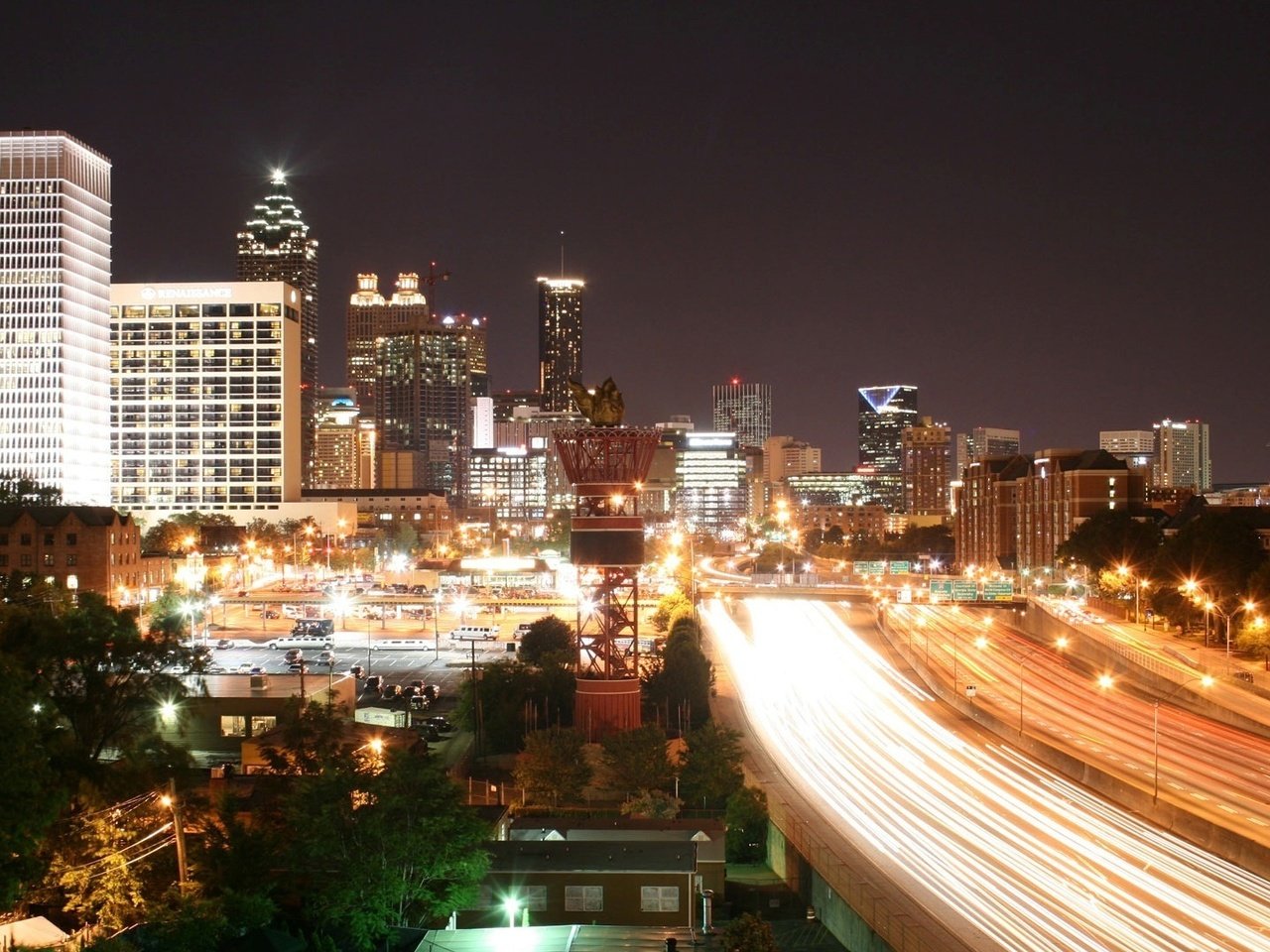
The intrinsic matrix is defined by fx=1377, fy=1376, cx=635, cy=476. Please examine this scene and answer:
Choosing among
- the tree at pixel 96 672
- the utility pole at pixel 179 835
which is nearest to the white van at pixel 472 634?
the tree at pixel 96 672

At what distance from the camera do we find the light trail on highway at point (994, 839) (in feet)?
117

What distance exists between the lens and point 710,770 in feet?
172

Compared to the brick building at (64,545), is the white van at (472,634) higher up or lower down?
lower down

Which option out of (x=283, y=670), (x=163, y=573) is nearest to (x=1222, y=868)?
(x=283, y=670)

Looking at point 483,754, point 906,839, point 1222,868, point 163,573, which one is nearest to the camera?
point 1222,868

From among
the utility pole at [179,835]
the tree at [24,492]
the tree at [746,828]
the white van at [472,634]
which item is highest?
the tree at [24,492]

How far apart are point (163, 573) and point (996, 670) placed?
8361 cm

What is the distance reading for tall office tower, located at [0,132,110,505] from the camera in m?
167

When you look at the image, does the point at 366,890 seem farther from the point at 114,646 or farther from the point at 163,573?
the point at 163,573

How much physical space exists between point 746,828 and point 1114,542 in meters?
95.1

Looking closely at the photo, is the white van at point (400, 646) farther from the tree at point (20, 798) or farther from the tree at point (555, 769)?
the tree at point (20, 798)

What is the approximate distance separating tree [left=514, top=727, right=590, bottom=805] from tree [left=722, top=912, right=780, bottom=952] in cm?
2050

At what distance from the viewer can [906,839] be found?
45.8 meters

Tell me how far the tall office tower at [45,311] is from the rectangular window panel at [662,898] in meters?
147
